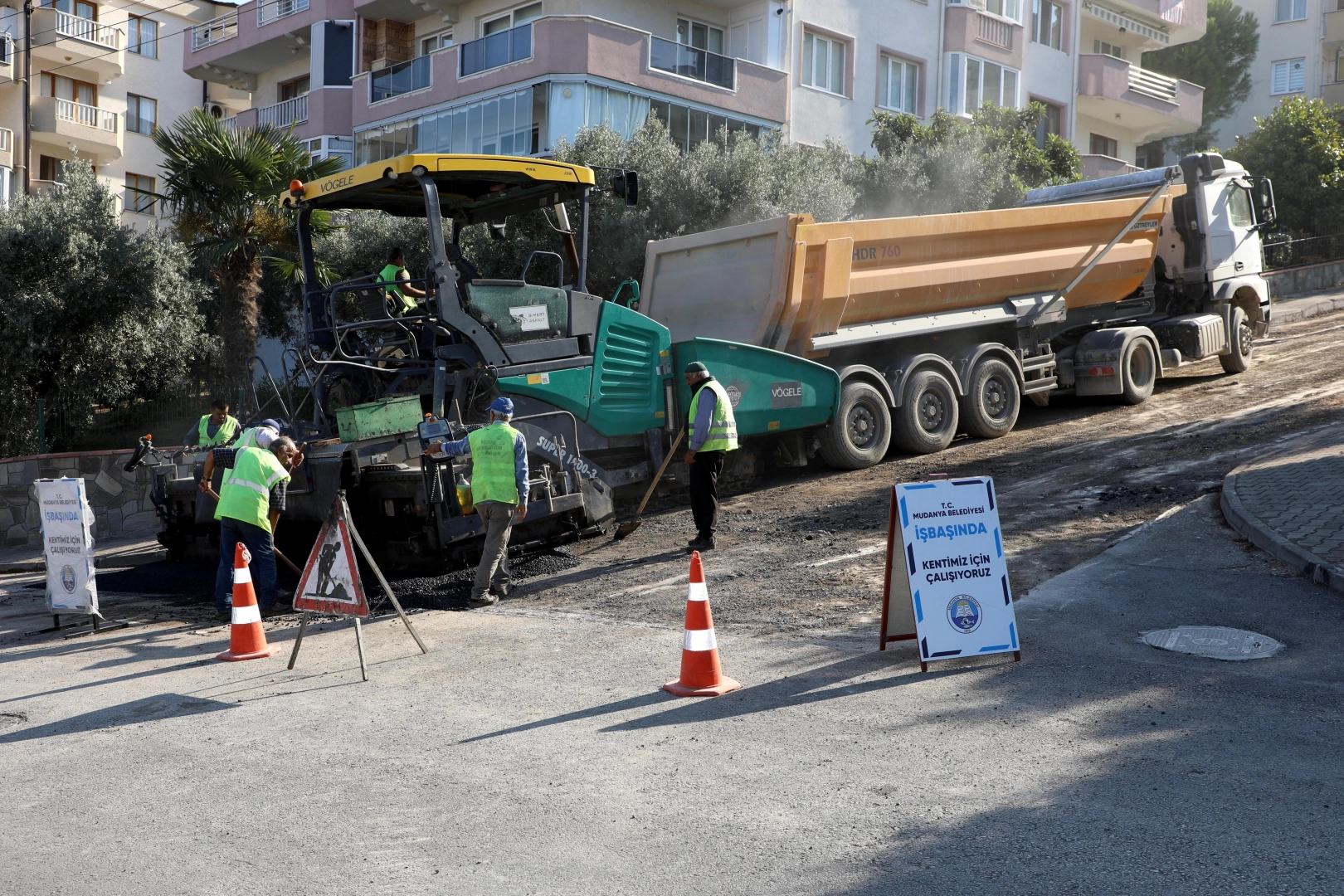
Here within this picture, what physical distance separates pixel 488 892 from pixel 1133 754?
2.66 m

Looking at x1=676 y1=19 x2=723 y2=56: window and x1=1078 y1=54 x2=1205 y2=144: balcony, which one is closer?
x1=676 y1=19 x2=723 y2=56: window

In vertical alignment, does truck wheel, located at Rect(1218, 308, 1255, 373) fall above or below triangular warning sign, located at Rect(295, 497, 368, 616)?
above

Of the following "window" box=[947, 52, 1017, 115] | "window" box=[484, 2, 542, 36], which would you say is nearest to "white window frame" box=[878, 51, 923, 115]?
"window" box=[947, 52, 1017, 115]

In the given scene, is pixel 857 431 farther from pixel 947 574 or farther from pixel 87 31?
pixel 87 31

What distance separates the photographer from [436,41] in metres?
26.8

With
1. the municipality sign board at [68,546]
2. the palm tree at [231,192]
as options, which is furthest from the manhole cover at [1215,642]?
the palm tree at [231,192]

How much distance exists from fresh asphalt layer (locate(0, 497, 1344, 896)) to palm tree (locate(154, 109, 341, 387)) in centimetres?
1013

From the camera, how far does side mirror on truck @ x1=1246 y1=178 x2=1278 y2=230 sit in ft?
54.0

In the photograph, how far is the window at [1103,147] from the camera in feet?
118

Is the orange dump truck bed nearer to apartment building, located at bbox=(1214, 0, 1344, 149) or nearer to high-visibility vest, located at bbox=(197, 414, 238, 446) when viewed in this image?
high-visibility vest, located at bbox=(197, 414, 238, 446)

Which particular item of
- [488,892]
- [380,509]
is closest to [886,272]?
[380,509]

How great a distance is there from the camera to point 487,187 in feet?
32.1

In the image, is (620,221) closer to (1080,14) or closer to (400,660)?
(400,660)

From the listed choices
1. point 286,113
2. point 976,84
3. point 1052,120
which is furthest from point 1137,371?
point 286,113
